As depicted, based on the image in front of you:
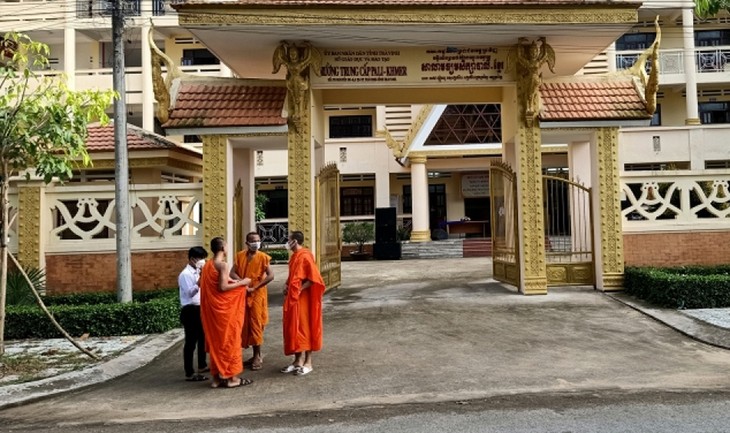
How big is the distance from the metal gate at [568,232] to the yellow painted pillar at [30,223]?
29.6ft

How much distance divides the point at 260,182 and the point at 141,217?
12672 millimetres

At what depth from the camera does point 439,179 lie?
83.0 ft

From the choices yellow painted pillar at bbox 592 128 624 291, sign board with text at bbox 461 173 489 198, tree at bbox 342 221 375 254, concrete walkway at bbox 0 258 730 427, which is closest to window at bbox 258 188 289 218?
tree at bbox 342 221 375 254

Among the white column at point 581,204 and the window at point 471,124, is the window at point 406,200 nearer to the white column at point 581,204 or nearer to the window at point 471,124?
the window at point 471,124

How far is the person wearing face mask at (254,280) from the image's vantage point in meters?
5.90

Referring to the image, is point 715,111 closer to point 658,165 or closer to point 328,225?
point 658,165

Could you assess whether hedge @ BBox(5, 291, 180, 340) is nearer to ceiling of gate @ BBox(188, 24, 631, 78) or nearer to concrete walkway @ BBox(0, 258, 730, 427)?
concrete walkway @ BBox(0, 258, 730, 427)

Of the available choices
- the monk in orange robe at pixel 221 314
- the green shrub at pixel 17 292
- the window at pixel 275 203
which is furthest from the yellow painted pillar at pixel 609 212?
the window at pixel 275 203

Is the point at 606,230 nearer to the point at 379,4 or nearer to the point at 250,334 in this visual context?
the point at 379,4

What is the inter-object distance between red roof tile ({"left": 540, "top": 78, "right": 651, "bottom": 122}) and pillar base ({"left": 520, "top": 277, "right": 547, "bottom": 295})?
9.50 feet

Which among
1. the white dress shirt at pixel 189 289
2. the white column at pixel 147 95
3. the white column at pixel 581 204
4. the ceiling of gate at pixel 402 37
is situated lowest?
the white dress shirt at pixel 189 289

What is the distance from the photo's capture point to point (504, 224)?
→ 37.5 feet

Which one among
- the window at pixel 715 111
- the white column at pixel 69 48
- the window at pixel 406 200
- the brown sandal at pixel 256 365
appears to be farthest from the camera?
the window at pixel 406 200

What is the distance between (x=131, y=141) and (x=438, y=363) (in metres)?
8.65
